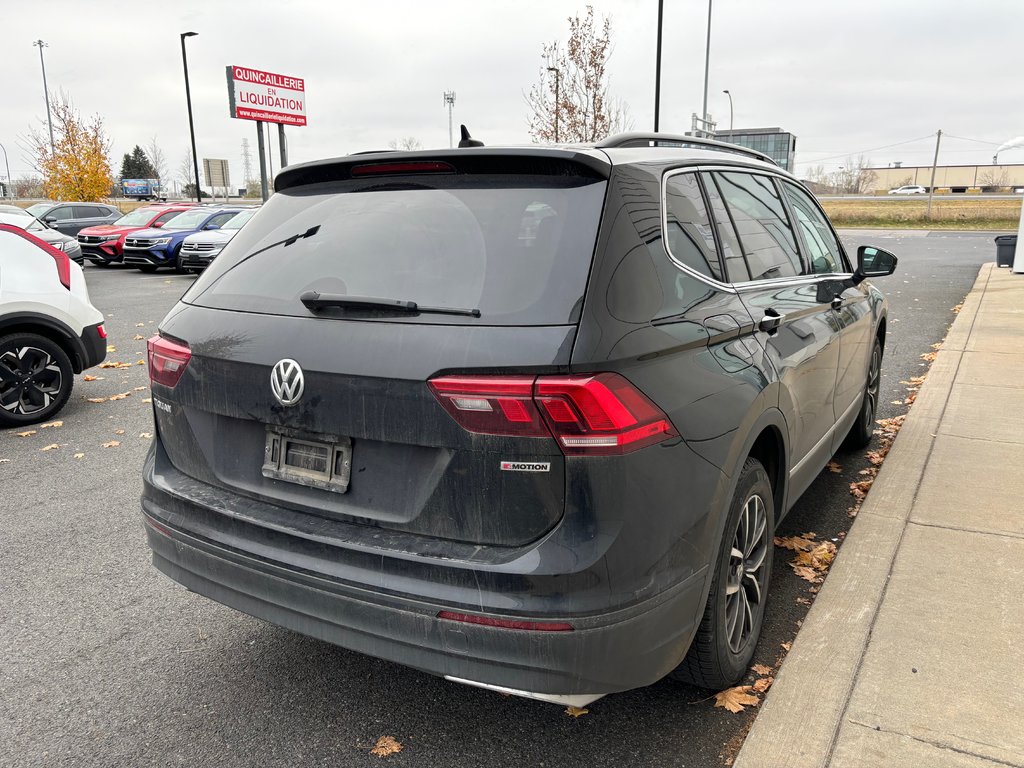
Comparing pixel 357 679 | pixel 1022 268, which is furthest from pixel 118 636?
pixel 1022 268

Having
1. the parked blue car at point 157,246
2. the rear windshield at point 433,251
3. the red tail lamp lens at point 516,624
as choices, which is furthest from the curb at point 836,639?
the parked blue car at point 157,246

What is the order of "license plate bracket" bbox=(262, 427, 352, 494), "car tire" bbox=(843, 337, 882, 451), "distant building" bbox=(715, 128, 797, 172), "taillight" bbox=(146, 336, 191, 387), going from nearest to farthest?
"license plate bracket" bbox=(262, 427, 352, 494), "taillight" bbox=(146, 336, 191, 387), "car tire" bbox=(843, 337, 882, 451), "distant building" bbox=(715, 128, 797, 172)

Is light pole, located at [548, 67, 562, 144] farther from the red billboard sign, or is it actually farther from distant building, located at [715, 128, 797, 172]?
distant building, located at [715, 128, 797, 172]

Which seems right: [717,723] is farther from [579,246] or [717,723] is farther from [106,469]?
[106,469]

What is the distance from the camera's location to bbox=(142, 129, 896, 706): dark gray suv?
6.82ft

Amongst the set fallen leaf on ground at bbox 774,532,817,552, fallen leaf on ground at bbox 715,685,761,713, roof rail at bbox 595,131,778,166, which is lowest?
fallen leaf on ground at bbox 774,532,817,552

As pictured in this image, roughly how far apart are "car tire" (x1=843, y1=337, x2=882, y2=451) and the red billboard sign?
27.6m

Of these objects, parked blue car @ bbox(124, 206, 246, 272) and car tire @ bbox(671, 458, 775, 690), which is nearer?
car tire @ bbox(671, 458, 775, 690)

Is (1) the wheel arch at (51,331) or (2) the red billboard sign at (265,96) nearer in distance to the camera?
(1) the wheel arch at (51,331)

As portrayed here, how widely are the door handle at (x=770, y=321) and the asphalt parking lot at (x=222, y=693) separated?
49.7 inches

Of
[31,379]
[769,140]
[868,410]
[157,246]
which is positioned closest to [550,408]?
[868,410]

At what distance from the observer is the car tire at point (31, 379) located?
6.55m

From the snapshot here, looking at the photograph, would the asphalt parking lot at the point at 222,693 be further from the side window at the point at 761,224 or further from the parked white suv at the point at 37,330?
the parked white suv at the point at 37,330

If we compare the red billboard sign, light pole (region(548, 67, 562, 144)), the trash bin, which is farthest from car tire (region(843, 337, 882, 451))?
the red billboard sign
